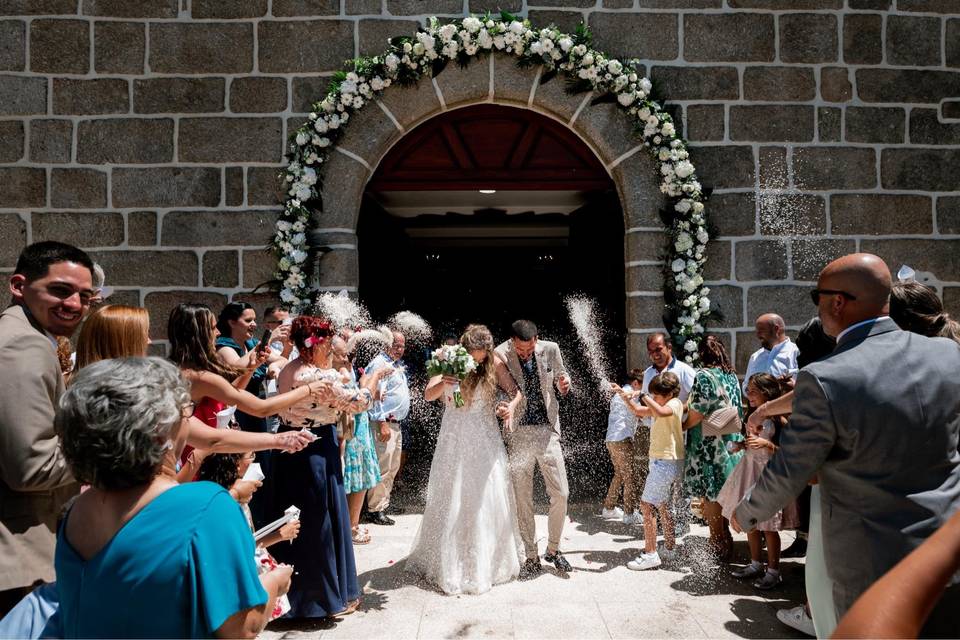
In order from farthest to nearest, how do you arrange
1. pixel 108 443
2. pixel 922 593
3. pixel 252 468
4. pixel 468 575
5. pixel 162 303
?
pixel 162 303, pixel 468 575, pixel 252 468, pixel 108 443, pixel 922 593

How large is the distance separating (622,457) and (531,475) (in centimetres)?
159

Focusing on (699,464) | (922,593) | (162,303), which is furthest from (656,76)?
(922,593)

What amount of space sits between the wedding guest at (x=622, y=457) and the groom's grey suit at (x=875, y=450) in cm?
371

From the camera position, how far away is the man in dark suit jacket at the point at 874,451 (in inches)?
91.5

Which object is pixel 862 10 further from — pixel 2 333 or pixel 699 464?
pixel 2 333

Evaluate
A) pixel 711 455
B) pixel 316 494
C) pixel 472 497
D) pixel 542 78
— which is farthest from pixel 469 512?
pixel 542 78

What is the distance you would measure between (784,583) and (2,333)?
4.49 m

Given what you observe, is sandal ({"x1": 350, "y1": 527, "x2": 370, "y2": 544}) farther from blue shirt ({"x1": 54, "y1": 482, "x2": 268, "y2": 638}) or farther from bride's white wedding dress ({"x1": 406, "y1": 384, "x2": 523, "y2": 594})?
blue shirt ({"x1": 54, "y1": 482, "x2": 268, "y2": 638})

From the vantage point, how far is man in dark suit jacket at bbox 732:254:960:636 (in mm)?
2324

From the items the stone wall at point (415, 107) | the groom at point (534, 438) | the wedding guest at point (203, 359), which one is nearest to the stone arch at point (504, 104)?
the stone wall at point (415, 107)

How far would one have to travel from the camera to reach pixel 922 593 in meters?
0.93

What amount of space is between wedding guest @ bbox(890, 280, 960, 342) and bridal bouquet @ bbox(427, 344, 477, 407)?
2.51 metres

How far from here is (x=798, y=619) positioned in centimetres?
385

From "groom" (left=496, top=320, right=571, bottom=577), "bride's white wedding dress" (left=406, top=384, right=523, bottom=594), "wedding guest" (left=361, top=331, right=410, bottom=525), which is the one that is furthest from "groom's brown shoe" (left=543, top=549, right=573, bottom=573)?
"wedding guest" (left=361, top=331, right=410, bottom=525)
